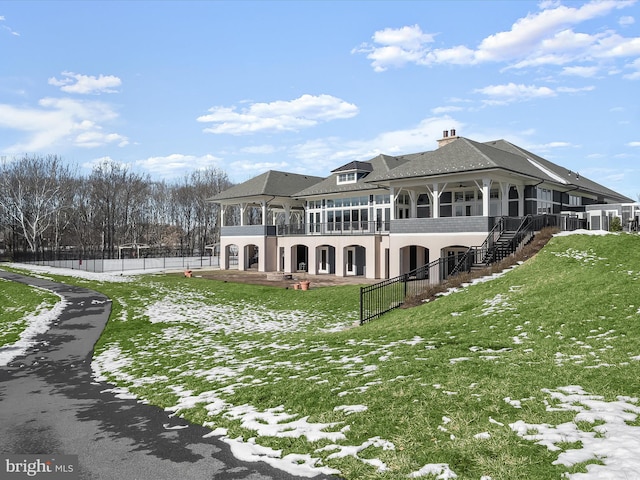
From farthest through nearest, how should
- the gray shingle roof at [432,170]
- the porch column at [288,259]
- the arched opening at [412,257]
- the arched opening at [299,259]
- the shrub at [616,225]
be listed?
1. the arched opening at [299,259]
2. the porch column at [288,259]
3. the arched opening at [412,257]
4. the gray shingle roof at [432,170]
5. the shrub at [616,225]

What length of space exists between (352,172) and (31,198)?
202 feet

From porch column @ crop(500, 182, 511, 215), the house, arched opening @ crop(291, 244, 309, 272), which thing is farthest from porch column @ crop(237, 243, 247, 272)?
porch column @ crop(500, 182, 511, 215)

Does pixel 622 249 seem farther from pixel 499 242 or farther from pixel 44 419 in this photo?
pixel 44 419

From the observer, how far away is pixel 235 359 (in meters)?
11.5

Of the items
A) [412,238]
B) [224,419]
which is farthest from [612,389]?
[412,238]

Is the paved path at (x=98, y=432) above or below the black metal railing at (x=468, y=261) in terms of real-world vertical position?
below

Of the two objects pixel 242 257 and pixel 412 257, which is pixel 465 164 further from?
pixel 242 257

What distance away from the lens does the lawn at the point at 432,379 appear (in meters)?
5.20

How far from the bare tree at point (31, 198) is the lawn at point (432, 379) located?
6484 centimetres

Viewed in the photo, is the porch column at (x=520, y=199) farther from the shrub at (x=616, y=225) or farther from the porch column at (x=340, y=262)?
the porch column at (x=340, y=262)

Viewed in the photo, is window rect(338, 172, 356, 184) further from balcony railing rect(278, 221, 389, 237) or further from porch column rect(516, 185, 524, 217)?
porch column rect(516, 185, 524, 217)

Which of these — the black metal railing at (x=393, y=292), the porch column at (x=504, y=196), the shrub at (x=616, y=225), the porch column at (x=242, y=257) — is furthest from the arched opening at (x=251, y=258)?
the shrub at (x=616, y=225)

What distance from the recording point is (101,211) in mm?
83062

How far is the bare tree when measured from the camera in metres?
70.4
